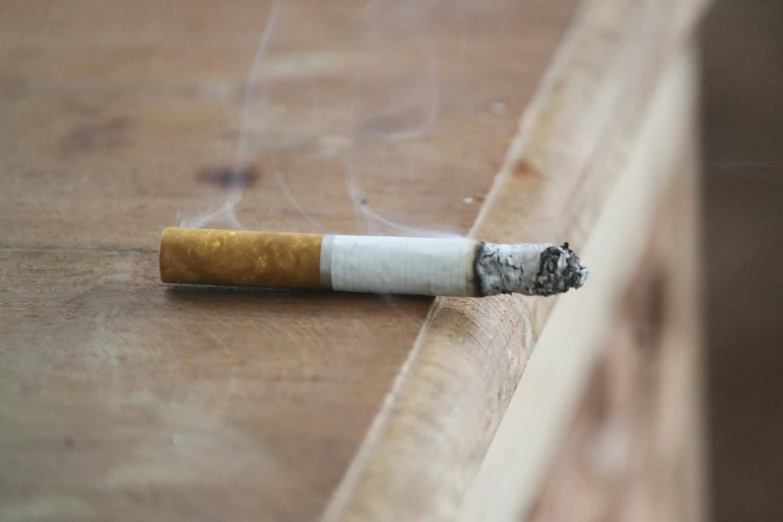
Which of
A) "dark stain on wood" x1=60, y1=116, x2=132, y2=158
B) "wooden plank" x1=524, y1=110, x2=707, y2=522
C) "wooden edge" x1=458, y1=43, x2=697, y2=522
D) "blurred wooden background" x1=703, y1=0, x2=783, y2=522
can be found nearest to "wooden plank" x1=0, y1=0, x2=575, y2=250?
"dark stain on wood" x1=60, y1=116, x2=132, y2=158

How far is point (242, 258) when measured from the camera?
1.25 ft

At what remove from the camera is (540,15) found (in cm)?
63

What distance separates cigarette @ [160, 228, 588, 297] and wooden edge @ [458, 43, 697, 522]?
0.10 metres

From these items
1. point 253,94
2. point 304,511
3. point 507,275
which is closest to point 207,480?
point 304,511

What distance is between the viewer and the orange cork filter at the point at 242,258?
378 millimetres

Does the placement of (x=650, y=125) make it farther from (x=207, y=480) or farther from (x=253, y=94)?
(x=207, y=480)

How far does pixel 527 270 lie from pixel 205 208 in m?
0.20

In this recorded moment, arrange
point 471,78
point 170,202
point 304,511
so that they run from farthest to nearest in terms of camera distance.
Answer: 1. point 471,78
2. point 170,202
3. point 304,511

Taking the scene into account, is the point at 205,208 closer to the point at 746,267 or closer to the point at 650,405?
the point at 650,405

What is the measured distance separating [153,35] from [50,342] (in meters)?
0.37

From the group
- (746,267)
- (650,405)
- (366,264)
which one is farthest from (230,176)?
(746,267)

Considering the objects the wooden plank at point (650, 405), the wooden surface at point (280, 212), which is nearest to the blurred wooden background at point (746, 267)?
the wooden plank at point (650, 405)

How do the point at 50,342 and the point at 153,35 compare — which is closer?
the point at 50,342

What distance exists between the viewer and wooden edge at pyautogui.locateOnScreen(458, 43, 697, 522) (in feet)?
1.57
